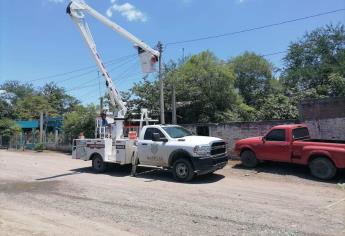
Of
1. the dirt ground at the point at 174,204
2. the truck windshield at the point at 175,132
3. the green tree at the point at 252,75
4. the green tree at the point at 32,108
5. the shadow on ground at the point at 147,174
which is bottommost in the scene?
the dirt ground at the point at 174,204

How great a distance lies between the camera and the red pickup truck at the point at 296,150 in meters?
12.6

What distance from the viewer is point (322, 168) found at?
42.0ft

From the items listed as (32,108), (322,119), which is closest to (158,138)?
(322,119)

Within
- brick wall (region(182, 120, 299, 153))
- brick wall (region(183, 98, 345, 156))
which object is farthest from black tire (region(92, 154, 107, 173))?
brick wall (region(183, 98, 345, 156))

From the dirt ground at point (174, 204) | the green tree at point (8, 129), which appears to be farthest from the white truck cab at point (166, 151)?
the green tree at point (8, 129)

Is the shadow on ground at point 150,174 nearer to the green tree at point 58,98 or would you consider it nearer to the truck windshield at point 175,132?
the truck windshield at point 175,132

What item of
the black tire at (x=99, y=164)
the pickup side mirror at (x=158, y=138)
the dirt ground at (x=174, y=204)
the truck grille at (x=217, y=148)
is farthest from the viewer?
the black tire at (x=99, y=164)

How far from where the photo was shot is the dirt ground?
7.66 meters

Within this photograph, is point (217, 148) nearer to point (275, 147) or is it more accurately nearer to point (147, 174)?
point (275, 147)

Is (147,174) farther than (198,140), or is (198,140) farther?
(147,174)

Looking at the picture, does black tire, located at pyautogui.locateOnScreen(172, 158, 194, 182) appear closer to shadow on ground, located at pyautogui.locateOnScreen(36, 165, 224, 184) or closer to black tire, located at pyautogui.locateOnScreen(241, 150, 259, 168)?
shadow on ground, located at pyautogui.locateOnScreen(36, 165, 224, 184)

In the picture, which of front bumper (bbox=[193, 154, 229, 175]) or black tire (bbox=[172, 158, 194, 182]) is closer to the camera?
front bumper (bbox=[193, 154, 229, 175])

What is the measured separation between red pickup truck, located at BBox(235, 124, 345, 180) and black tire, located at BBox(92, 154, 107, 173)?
5.61 m

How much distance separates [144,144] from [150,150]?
1.32 ft
